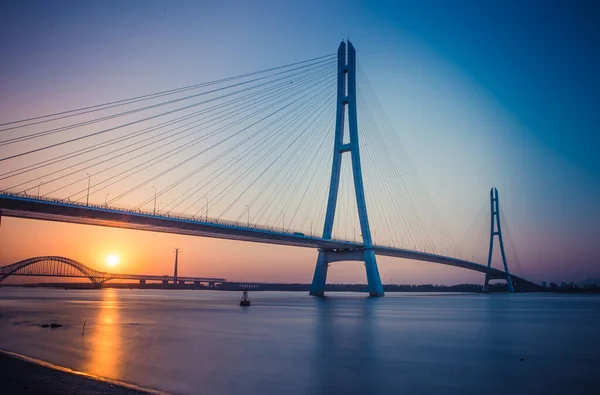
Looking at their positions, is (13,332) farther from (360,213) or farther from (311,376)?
(360,213)

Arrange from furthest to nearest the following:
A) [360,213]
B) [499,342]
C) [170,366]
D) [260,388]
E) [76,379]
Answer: [360,213]
[499,342]
[170,366]
[260,388]
[76,379]

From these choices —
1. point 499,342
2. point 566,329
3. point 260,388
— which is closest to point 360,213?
point 566,329

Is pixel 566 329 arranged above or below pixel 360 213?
below

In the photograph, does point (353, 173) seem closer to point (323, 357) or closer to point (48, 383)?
point (323, 357)

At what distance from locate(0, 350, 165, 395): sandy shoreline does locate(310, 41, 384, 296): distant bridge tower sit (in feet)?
139

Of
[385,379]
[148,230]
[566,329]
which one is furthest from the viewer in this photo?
[148,230]

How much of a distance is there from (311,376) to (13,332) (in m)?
15.2

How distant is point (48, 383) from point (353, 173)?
145 feet

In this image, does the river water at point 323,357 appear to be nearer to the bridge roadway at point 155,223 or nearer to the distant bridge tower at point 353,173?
the bridge roadway at point 155,223

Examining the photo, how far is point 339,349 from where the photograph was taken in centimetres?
1783

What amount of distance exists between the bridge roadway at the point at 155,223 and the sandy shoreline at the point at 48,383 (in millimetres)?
29090

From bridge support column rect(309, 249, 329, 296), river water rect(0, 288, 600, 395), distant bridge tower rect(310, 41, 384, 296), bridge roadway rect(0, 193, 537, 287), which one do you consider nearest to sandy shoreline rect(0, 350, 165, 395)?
river water rect(0, 288, 600, 395)

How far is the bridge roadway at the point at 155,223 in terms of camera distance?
3825 cm

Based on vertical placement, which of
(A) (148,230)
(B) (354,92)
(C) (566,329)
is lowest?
(C) (566,329)
